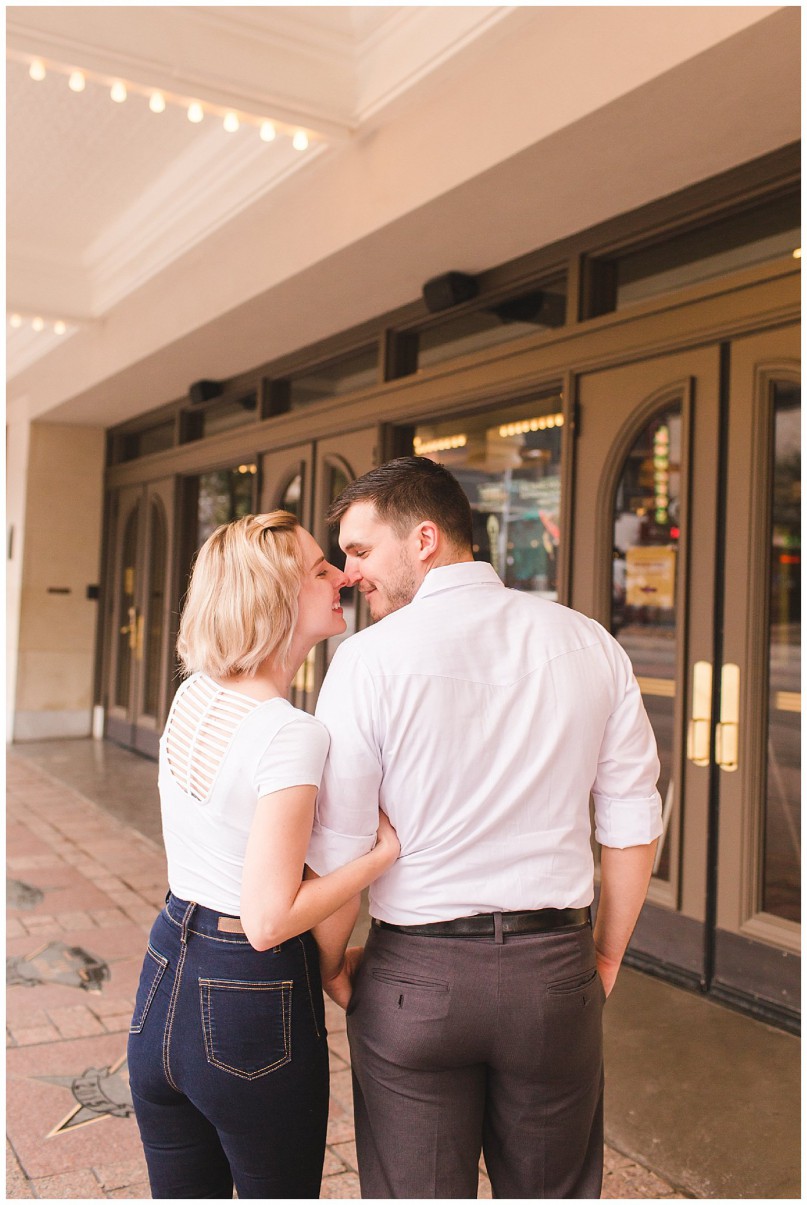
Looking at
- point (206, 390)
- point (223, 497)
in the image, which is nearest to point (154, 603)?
point (223, 497)

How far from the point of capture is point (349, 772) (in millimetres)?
1453

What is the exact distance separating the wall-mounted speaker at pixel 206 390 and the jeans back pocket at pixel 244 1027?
23.2 ft

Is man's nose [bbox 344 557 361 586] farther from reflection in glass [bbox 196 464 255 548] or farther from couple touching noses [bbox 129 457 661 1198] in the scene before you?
reflection in glass [bbox 196 464 255 548]

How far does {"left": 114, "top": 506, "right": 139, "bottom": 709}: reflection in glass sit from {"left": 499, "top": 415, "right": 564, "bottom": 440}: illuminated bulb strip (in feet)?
18.6

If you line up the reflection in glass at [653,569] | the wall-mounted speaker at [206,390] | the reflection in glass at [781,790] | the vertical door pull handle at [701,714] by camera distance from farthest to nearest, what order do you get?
1. the wall-mounted speaker at [206,390]
2. the reflection in glass at [653,569]
3. the vertical door pull handle at [701,714]
4. the reflection in glass at [781,790]

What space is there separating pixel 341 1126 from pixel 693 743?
191 cm

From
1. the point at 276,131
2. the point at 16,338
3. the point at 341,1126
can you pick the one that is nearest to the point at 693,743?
the point at 341,1126

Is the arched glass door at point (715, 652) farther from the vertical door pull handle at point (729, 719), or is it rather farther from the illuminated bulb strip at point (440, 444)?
the illuminated bulb strip at point (440, 444)

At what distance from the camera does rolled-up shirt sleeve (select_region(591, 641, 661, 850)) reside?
1620mm

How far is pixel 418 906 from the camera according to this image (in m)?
1.49

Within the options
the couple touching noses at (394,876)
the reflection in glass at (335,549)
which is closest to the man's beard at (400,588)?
the couple touching noses at (394,876)

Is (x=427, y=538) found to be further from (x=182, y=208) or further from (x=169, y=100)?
(x=182, y=208)

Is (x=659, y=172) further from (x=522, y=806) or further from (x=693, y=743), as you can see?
(x=522, y=806)

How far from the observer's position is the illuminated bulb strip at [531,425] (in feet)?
15.8
